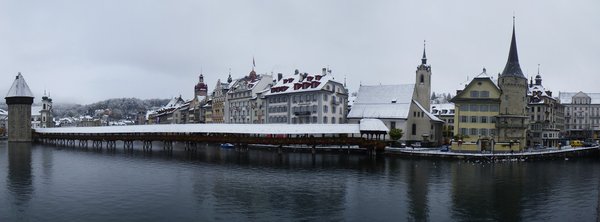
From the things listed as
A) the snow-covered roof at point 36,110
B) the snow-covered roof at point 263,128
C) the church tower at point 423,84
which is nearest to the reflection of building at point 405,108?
the church tower at point 423,84

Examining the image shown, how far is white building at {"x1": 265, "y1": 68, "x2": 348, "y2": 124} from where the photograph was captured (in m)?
78.4

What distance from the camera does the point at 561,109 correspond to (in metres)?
102

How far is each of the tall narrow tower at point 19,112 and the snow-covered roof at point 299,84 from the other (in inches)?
2291

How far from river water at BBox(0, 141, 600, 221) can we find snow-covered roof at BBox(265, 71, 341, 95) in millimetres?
30533

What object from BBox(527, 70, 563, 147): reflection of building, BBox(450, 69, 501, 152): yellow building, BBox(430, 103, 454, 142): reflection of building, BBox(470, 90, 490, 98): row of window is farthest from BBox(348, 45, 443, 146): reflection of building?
BBox(527, 70, 563, 147): reflection of building

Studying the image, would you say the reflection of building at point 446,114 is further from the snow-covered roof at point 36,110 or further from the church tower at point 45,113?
the snow-covered roof at point 36,110

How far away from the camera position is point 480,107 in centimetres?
7006

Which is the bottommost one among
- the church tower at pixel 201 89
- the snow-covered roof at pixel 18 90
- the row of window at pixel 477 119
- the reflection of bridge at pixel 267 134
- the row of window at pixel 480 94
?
the reflection of bridge at pixel 267 134

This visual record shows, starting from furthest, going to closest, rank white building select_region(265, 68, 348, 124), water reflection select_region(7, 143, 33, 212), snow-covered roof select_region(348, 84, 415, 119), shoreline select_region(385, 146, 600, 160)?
white building select_region(265, 68, 348, 124) → snow-covered roof select_region(348, 84, 415, 119) → shoreline select_region(385, 146, 600, 160) → water reflection select_region(7, 143, 33, 212)

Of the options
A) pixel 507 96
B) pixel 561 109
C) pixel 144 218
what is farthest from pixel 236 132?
pixel 561 109

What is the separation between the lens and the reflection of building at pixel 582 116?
113500 millimetres

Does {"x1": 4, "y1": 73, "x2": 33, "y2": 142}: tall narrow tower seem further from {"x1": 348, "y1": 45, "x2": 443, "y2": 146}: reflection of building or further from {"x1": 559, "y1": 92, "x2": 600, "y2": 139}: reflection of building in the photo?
{"x1": 559, "y1": 92, "x2": 600, "y2": 139}: reflection of building

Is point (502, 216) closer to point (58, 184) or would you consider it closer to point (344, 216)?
point (344, 216)

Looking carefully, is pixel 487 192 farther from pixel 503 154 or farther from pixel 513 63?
pixel 513 63
